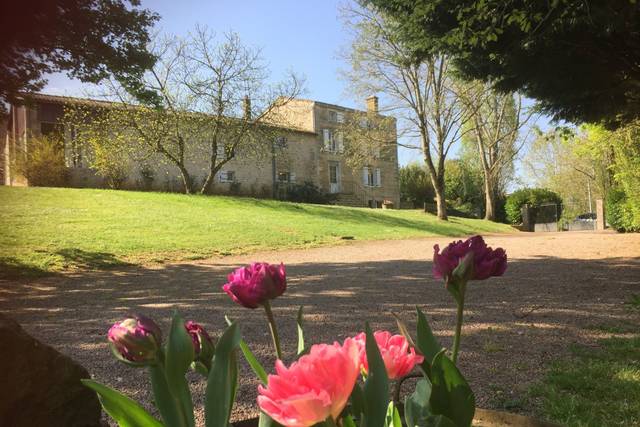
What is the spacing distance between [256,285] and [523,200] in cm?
3234

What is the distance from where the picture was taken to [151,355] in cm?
89

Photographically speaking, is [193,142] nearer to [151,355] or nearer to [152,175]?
[152,175]

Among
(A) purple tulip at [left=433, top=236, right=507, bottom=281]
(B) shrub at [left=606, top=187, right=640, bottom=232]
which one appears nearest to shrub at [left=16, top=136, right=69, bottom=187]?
(A) purple tulip at [left=433, top=236, right=507, bottom=281]

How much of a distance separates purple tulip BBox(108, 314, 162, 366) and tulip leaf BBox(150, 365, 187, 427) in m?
0.04

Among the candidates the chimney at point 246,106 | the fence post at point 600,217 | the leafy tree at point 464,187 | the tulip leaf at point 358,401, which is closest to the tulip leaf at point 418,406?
the tulip leaf at point 358,401

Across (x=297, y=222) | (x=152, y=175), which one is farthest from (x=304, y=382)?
(x=152, y=175)

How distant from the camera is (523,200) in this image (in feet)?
99.6

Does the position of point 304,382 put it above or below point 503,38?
below

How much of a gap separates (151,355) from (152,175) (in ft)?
84.0

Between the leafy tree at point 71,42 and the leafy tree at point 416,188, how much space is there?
3184cm

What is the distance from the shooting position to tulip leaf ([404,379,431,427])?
0.89 metres

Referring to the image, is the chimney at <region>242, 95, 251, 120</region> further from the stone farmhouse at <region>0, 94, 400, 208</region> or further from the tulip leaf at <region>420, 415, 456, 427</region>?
the tulip leaf at <region>420, 415, 456, 427</region>

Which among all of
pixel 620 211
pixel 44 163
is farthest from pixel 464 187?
pixel 44 163

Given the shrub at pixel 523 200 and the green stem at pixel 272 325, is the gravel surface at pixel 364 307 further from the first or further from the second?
the shrub at pixel 523 200
